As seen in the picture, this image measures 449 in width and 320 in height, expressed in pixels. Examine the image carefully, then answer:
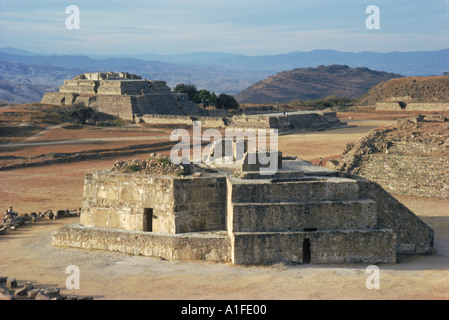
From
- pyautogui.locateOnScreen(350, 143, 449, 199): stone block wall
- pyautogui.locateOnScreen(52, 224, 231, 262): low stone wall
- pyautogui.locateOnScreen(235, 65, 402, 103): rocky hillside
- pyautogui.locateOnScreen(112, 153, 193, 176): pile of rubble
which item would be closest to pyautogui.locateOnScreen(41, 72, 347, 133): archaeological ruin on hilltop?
pyautogui.locateOnScreen(350, 143, 449, 199): stone block wall

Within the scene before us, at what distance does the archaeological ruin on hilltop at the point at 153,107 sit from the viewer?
52.1 m

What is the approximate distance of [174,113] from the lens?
61.5 metres

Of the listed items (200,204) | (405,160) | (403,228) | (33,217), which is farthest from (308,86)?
(200,204)

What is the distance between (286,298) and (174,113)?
50428 mm

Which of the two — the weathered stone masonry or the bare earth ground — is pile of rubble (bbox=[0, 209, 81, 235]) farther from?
the weathered stone masonry

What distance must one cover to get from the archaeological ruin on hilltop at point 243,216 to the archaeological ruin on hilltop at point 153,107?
3313 cm

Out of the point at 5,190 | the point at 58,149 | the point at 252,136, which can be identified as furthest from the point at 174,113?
the point at 5,190

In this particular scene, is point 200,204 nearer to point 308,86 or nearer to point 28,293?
point 28,293

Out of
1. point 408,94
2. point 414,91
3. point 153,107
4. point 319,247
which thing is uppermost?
point 414,91

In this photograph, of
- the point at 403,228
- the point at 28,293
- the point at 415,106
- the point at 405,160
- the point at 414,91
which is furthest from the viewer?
the point at 414,91

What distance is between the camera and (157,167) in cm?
1670

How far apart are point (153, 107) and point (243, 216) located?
1826 inches

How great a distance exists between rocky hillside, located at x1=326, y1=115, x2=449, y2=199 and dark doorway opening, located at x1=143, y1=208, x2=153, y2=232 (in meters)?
13.3

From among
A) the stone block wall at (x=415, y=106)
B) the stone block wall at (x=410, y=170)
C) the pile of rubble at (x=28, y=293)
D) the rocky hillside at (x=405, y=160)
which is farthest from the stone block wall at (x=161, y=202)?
the stone block wall at (x=415, y=106)
